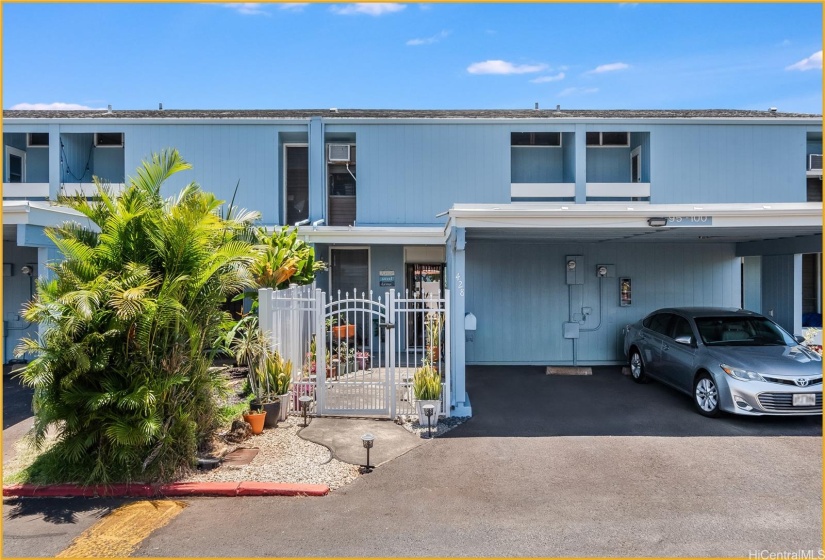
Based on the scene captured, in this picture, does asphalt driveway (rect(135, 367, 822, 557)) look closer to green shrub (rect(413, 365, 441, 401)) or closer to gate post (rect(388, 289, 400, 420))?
green shrub (rect(413, 365, 441, 401))

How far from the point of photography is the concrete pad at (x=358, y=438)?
6.20 meters

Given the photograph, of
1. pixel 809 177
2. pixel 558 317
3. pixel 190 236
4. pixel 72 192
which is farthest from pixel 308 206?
pixel 809 177

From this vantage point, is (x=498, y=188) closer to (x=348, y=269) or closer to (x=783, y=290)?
(x=348, y=269)

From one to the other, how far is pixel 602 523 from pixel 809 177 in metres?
16.4

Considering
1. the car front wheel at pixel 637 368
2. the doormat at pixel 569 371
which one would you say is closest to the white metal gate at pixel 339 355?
Result: the doormat at pixel 569 371

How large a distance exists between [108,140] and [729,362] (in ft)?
53.4

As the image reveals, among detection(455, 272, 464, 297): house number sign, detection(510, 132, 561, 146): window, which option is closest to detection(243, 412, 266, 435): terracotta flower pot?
detection(455, 272, 464, 297): house number sign

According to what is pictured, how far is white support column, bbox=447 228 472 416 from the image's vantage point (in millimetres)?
7754

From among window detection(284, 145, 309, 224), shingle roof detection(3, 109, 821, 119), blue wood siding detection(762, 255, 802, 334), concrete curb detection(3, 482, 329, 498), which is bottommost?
concrete curb detection(3, 482, 329, 498)

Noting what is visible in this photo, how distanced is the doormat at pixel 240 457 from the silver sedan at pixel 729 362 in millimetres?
6685

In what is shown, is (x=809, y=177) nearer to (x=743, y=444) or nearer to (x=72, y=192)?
(x=743, y=444)

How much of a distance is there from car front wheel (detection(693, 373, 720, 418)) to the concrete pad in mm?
4497

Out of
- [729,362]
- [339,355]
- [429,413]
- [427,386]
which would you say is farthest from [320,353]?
[729,362]

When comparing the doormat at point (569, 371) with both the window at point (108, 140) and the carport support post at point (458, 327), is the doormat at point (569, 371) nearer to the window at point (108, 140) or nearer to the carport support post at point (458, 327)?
the carport support post at point (458, 327)
